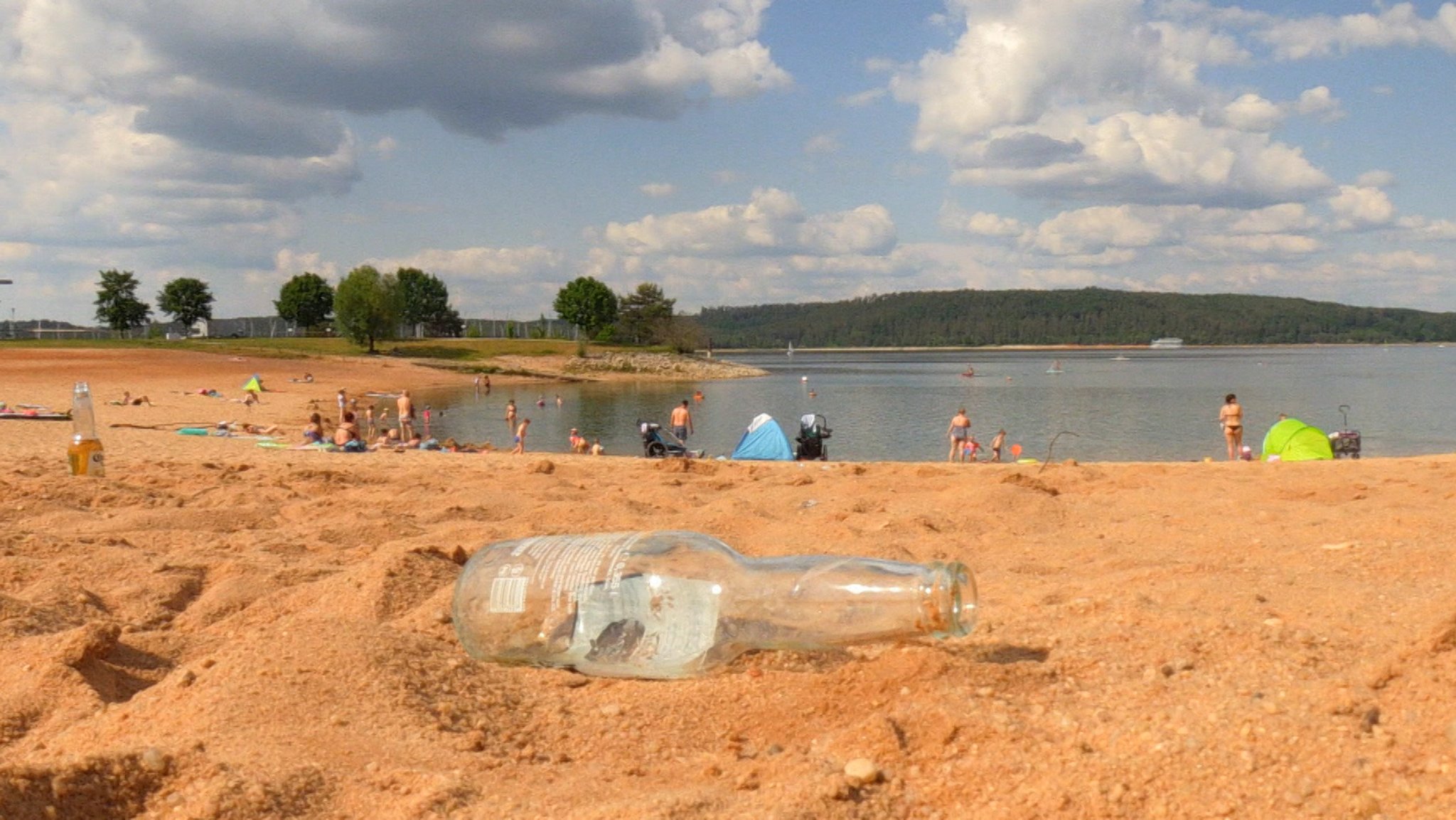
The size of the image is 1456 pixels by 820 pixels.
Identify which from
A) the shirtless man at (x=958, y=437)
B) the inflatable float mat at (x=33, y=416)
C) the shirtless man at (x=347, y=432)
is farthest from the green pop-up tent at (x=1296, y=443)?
the inflatable float mat at (x=33, y=416)

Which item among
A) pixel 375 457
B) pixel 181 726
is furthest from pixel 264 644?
pixel 375 457

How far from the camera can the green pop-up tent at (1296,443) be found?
19.2 meters

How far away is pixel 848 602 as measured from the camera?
3.28 metres

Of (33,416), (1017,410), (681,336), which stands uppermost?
(681,336)

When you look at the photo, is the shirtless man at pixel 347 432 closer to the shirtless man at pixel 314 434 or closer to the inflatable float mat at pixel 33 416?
the shirtless man at pixel 314 434

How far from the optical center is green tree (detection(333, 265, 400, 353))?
298 ft

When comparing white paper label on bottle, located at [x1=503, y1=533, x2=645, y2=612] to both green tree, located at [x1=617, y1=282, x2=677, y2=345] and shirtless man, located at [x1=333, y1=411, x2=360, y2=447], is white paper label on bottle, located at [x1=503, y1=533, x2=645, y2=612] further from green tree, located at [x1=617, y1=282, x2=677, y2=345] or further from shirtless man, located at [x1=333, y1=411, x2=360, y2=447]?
green tree, located at [x1=617, y1=282, x2=677, y2=345]

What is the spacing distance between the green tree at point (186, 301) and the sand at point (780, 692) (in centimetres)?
11824

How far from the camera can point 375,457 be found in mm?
17656

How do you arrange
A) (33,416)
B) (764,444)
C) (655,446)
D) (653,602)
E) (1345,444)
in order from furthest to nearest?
(33,416) → (655,446) → (764,444) → (1345,444) → (653,602)

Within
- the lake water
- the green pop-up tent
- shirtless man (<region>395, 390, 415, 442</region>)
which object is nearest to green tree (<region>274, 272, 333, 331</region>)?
the lake water

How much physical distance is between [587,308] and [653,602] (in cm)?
12632

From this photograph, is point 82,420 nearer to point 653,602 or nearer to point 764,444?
point 653,602

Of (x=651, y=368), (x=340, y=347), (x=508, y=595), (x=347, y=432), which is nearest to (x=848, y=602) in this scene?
(x=508, y=595)
